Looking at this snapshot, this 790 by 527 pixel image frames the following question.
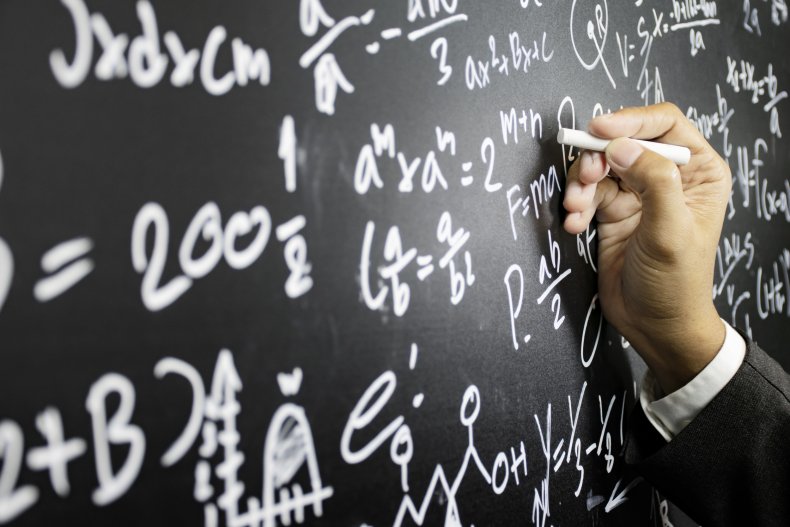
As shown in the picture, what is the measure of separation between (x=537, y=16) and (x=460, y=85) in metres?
0.17

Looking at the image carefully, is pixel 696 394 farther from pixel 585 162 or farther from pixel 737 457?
pixel 585 162

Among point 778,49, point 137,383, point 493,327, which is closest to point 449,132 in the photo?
point 493,327

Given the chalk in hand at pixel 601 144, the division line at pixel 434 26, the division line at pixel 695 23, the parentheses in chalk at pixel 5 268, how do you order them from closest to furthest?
the parentheses in chalk at pixel 5 268 → the division line at pixel 434 26 → the chalk in hand at pixel 601 144 → the division line at pixel 695 23

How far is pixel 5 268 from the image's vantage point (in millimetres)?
305

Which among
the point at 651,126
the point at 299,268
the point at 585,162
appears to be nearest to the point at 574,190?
the point at 585,162

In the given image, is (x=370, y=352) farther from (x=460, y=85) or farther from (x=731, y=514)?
(x=731, y=514)

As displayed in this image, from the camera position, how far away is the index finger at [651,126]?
646mm

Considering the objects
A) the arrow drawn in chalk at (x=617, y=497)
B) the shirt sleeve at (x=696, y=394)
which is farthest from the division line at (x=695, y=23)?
the arrow drawn in chalk at (x=617, y=497)

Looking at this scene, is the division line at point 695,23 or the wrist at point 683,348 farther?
the division line at point 695,23

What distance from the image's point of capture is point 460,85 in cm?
54

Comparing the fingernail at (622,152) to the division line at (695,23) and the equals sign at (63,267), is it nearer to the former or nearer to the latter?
the division line at (695,23)

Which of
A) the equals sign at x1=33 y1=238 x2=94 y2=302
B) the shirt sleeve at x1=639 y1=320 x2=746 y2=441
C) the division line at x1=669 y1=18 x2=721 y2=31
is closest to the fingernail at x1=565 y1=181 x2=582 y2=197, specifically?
the shirt sleeve at x1=639 y1=320 x2=746 y2=441

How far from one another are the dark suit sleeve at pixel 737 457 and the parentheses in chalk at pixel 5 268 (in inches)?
26.6

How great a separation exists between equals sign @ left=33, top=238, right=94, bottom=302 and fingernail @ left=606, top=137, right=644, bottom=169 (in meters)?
0.52
